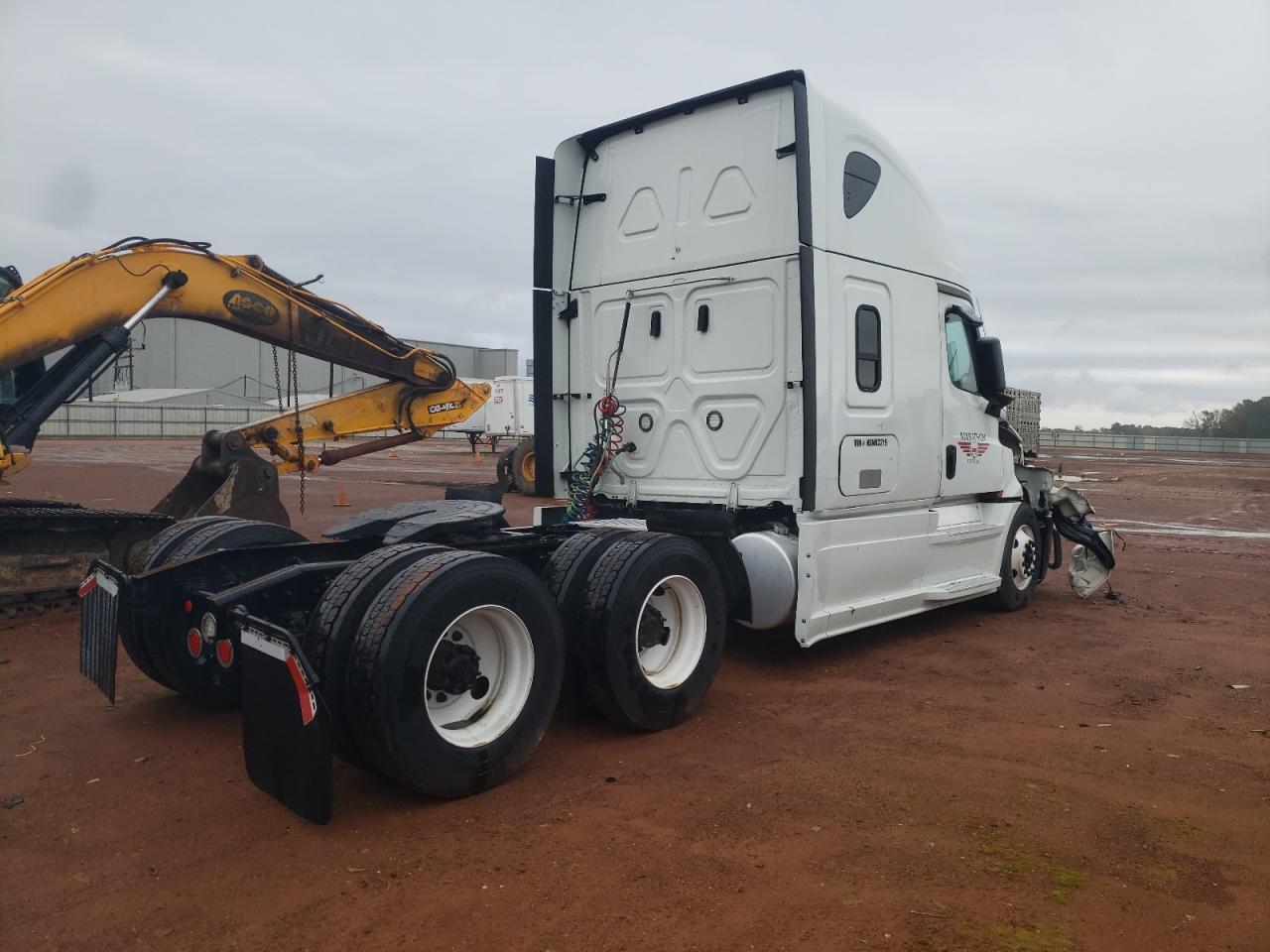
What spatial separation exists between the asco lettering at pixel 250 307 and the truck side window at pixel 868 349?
5.97 meters

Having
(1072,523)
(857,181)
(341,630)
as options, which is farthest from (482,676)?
(1072,523)

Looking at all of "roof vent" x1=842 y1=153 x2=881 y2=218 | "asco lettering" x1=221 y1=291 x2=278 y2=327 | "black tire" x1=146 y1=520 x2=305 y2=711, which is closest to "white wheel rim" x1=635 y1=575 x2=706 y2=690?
"black tire" x1=146 y1=520 x2=305 y2=711

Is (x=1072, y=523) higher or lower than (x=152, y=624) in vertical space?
higher

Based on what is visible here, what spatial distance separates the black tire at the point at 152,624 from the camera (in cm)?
505

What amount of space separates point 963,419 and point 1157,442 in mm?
62246

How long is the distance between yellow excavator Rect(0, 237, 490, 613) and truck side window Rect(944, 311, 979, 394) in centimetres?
604

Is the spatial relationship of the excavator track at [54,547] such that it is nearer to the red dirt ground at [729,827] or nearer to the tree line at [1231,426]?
the red dirt ground at [729,827]

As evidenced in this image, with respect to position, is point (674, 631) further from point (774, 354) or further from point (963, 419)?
point (963, 419)

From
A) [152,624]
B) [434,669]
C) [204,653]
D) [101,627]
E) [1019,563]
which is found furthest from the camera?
[1019,563]

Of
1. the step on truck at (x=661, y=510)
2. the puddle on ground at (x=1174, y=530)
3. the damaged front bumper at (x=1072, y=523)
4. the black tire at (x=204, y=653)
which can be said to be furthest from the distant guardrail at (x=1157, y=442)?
the black tire at (x=204, y=653)

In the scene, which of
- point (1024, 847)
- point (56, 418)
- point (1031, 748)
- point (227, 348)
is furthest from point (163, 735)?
point (227, 348)

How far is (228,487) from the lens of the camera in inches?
369

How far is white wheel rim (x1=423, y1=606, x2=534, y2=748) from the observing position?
4285 mm

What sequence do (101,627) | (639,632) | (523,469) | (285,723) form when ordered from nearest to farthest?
(285,723), (101,627), (639,632), (523,469)
